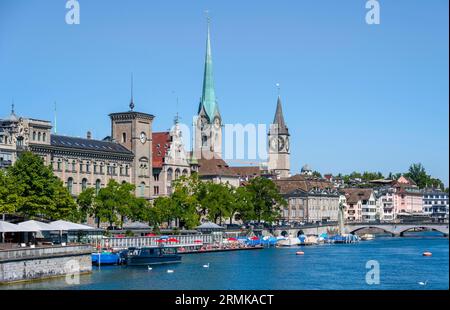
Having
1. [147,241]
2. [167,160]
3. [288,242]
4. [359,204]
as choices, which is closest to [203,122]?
[359,204]

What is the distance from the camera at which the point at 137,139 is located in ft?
390

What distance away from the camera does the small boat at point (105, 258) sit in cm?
7562

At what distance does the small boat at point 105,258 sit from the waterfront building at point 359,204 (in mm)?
116934

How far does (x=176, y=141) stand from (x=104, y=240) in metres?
40.0

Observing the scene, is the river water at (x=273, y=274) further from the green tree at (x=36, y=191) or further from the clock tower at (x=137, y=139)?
the clock tower at (x=137, y=139)

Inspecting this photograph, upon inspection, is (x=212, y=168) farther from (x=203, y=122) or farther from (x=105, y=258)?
(x=105, y=258)

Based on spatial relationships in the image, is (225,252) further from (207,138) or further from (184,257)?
(207,138)

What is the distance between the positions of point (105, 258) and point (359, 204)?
124m

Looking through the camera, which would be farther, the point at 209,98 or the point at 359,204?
the point at 359,204

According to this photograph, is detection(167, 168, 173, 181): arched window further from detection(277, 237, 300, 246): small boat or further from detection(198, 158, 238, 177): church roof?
detection(198, 158, 238, 177): church roof

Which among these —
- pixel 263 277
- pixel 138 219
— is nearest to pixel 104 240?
pixel 138 219

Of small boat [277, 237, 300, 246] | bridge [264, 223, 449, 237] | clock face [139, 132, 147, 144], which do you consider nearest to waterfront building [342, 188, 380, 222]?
bridge [264, 223, 449, 237]

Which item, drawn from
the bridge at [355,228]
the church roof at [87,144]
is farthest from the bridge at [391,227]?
the church roof at [87,144]

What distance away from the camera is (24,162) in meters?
77.9
